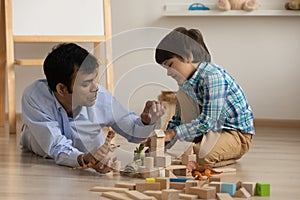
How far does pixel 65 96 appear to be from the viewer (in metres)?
2.14

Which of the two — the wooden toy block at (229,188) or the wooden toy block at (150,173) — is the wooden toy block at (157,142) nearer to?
the wooden toy block at (150,173)

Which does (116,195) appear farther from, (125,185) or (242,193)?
(242,193)

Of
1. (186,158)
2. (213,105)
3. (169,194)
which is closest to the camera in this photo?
(169,194)

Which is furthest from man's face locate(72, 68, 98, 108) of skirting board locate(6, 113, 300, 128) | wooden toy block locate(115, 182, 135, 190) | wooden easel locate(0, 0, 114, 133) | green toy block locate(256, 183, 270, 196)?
skirting board locate(6, 113, 300, 128)

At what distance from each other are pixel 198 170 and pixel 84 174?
0.31 meters

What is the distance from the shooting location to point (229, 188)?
5.36 ft

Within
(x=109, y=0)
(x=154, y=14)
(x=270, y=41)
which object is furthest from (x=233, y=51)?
(x=109, y=0)

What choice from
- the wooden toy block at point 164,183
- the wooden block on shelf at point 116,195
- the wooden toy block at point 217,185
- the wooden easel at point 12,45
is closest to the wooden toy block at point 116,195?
the wooden block on shelf at point 116,195

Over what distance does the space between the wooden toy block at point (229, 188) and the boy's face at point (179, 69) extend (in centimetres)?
54

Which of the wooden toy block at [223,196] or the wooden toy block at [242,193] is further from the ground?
the wooden toy block at [223,196]

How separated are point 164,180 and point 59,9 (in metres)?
1.41

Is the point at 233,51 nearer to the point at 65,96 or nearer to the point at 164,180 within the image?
the point at 65,96

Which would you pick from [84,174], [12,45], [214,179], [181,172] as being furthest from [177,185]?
[12,45]

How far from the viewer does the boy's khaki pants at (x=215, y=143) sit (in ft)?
6.83
